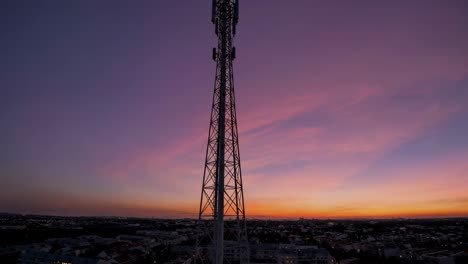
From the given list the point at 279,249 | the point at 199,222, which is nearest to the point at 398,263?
the point at 279,249

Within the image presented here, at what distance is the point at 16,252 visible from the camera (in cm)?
5209

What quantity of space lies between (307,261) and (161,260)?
24443 mm

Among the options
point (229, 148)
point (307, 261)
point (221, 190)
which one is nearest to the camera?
point (221, 190)

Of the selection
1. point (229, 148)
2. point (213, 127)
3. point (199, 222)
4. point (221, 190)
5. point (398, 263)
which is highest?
point (213, 127)

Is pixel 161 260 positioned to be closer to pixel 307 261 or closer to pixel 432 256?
pixel 307 261

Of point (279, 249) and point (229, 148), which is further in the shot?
point (279, 249)

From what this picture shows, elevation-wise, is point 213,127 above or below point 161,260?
above

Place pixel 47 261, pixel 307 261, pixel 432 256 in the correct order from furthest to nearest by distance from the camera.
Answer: pixel 432 256
pixel 307 261
pixel 47 261

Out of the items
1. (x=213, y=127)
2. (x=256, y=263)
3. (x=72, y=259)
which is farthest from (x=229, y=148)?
(x=72, y=259)

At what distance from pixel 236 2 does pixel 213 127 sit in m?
7.79

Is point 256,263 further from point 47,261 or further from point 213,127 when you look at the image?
point 213,127

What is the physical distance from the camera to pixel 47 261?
44.8 metres

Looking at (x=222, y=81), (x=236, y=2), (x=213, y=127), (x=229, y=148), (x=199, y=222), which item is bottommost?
(x=199, y=222)

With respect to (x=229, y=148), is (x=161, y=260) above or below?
below
